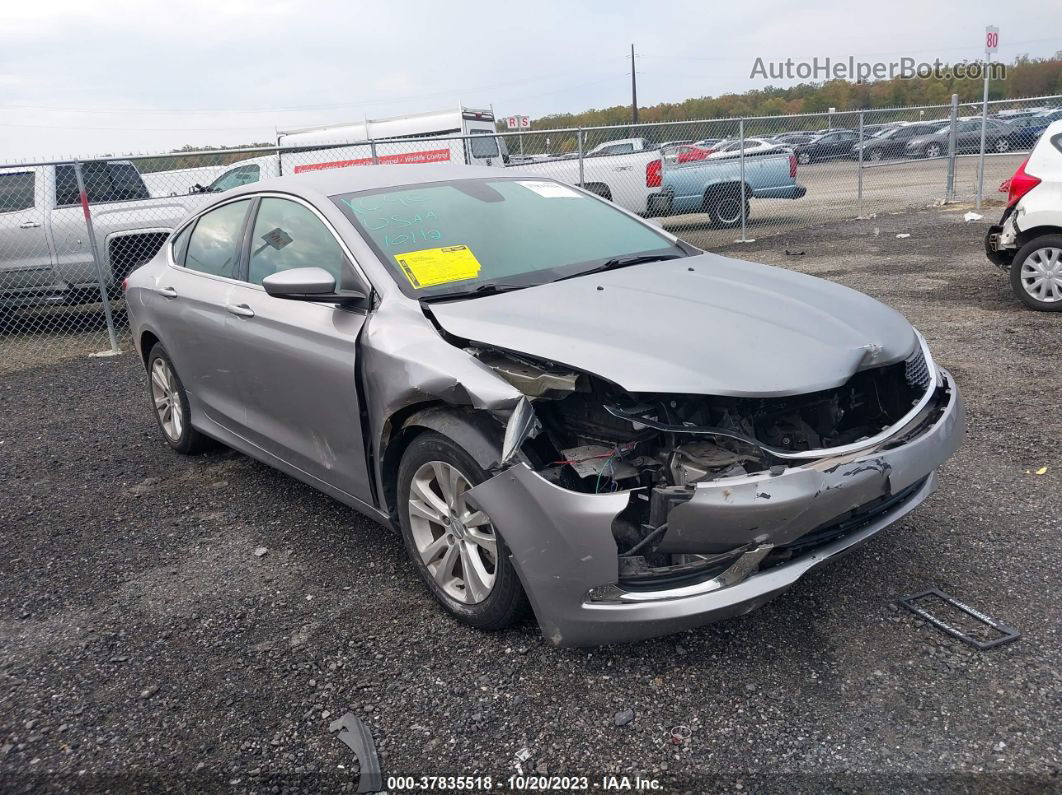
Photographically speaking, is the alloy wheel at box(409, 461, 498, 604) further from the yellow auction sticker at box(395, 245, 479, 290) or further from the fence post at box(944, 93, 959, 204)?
the fence post at box(944, 93, 959, 204)

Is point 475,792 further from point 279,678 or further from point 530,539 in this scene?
point 279,678

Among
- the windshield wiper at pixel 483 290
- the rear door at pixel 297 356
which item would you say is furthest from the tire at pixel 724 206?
the windshield wiper at pixel 483 290

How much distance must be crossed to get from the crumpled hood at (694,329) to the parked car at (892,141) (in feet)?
46.6

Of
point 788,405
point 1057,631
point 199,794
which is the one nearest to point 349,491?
point 199,794

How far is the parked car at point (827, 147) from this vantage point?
17422 millimetres

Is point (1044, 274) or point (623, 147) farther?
point (623, 147)

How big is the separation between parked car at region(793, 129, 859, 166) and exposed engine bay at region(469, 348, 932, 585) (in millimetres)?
14901

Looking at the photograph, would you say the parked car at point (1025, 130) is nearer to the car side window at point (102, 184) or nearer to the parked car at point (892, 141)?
the parked car at point (892, 141)

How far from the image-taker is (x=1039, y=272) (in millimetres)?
7301

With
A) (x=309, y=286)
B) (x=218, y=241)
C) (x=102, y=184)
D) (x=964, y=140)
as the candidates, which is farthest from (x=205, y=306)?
(x=964, y=140)

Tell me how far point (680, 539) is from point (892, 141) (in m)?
18.0

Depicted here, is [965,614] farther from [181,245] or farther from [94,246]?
[94,246]

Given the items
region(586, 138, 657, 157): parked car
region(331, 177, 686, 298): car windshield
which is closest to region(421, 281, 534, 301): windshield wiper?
region(331, 177, 686, 298): car windshield

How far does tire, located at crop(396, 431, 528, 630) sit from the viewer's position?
2.90 m
